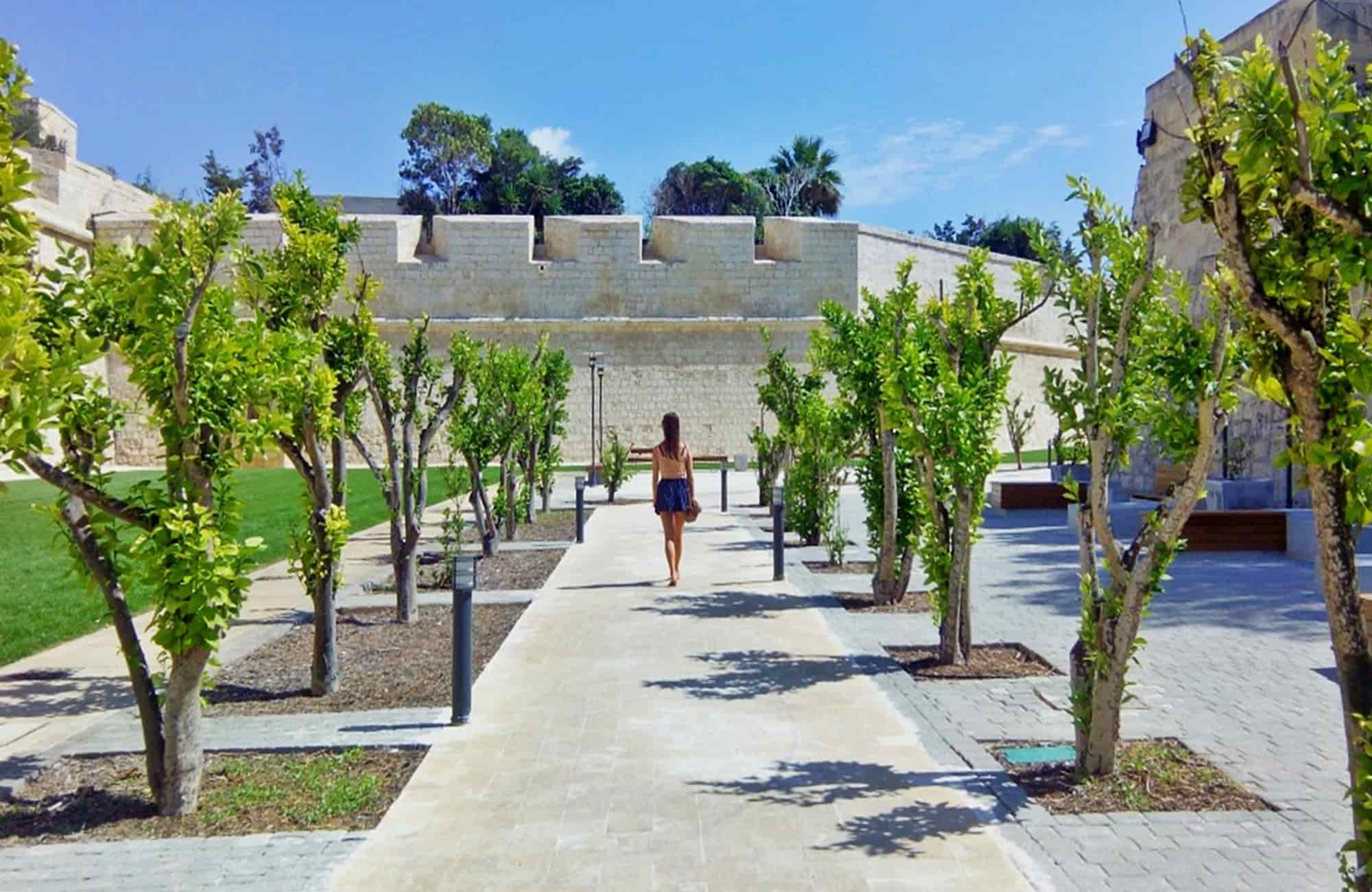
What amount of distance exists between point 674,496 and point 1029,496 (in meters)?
9.60

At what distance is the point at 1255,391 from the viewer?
3033 mm

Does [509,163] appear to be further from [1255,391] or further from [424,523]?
[1255,391]

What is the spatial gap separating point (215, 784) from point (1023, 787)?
3268mm

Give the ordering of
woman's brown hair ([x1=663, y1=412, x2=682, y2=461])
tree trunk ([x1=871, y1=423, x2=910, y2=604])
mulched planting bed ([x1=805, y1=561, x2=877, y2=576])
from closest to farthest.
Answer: tree trunk ([x1=871, y1=423, x2=910, y2=604]) < woman's brown hair ([x1=663, y1=412, x2=682, y2=461]) < mulched planting bed ([x1=805, y1=561, x2=877, y2=576])

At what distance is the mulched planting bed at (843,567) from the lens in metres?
10.7

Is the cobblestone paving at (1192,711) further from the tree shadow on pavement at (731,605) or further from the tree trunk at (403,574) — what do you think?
the tree trunk at (403,574)

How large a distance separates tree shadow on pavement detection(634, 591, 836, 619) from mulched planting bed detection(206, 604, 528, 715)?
1.18m

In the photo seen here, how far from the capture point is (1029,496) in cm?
1764

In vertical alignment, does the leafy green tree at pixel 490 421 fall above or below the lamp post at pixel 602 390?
below

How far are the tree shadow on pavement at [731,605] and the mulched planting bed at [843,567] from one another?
1508mm

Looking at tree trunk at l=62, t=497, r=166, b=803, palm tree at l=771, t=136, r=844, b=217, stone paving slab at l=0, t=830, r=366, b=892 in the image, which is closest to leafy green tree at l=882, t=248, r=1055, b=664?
stone paving slab at l=0, t=830, r=366, b=892

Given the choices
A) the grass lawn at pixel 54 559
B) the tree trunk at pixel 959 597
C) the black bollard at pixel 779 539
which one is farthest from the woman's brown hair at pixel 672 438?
the tree trunk at pixel 959 597

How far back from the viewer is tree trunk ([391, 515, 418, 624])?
26.6 feet

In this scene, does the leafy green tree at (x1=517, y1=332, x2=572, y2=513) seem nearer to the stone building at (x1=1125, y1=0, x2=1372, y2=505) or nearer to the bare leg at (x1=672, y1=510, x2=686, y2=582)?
the bare leg at (x1=672, y1=510, x2=686, y2=582)
